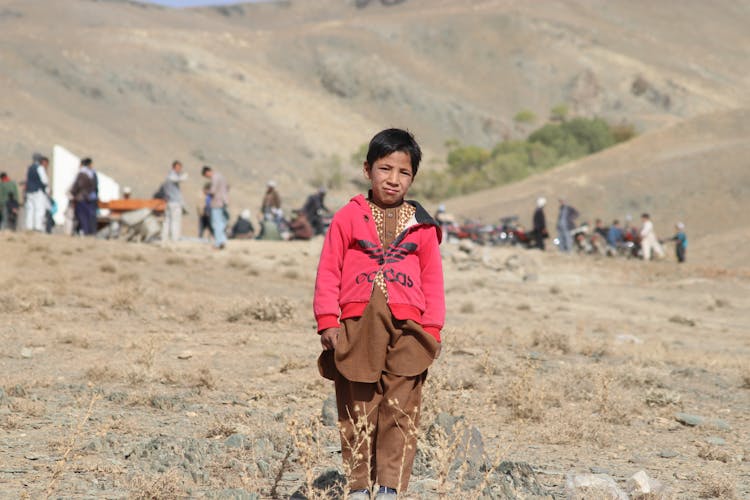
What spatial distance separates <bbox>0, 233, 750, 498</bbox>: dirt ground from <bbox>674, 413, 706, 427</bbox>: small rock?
32 millimetres

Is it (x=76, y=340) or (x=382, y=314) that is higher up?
(x=382, y=314)

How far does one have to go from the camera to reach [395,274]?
13.6ft

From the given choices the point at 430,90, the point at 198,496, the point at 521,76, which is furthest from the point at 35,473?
the point at 521,76

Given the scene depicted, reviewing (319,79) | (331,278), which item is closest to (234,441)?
(331,278)

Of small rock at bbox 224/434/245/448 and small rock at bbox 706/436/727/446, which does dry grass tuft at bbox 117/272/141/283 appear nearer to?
small rock at bbox 224/434/245/448

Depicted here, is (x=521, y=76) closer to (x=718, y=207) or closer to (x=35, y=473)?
(x=718, y=207)

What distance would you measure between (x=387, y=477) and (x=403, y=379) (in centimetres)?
40

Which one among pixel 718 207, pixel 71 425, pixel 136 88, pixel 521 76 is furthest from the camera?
pixel 521 76

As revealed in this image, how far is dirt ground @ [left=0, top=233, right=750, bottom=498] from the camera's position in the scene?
16.5 feet

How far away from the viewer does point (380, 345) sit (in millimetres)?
4070

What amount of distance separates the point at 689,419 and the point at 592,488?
2.83 m

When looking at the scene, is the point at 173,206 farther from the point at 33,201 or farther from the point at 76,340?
the point at 76,340

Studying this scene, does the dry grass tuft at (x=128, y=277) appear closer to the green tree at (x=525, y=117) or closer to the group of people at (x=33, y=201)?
the group of people at (x=33, y=201)

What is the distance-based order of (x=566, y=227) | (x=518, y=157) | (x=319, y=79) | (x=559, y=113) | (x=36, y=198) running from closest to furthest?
(x=36, y=198) < (x=566, y=227) < (x=518, y=157) < (x=319, y=79) < (x=559, y=113)
